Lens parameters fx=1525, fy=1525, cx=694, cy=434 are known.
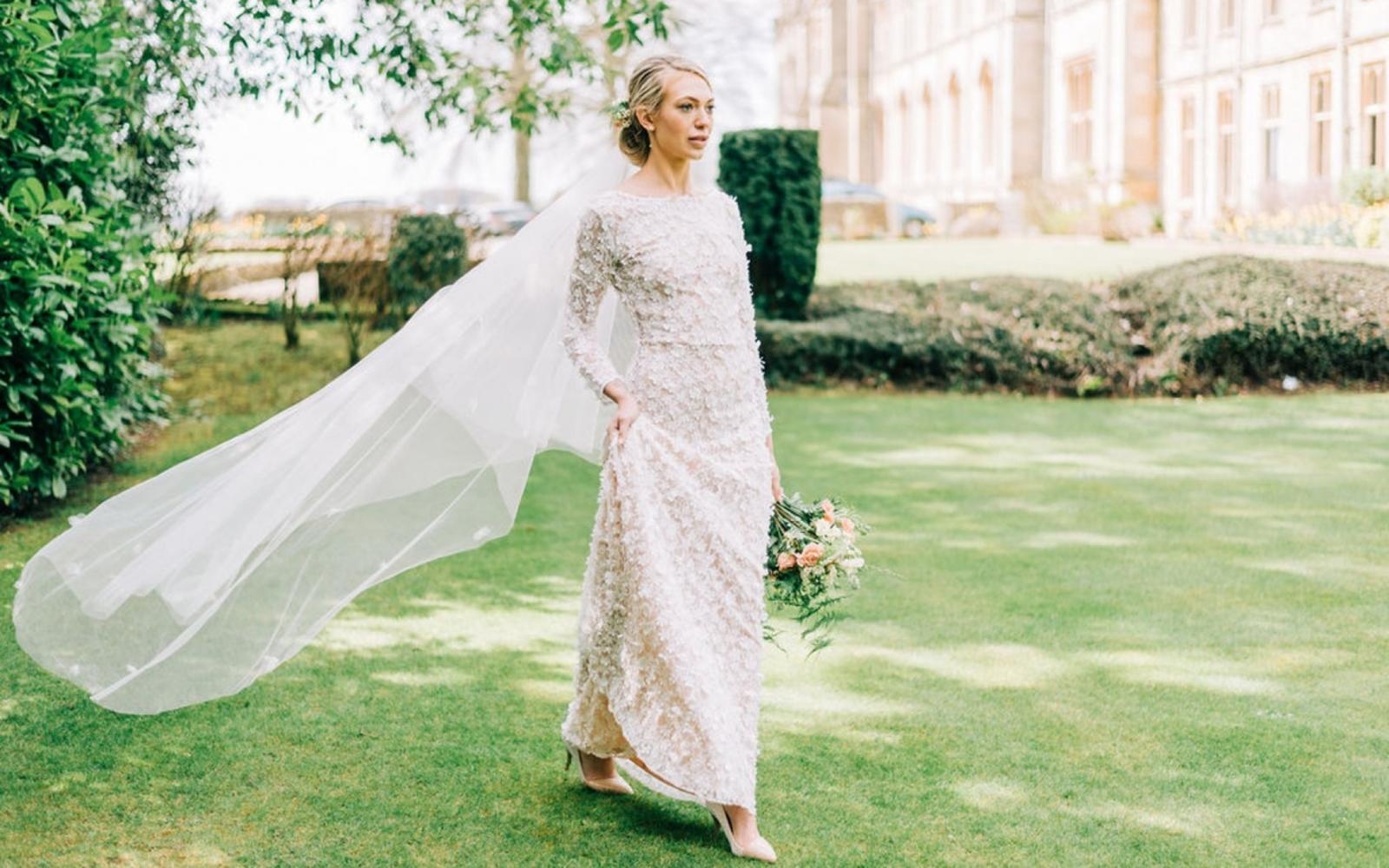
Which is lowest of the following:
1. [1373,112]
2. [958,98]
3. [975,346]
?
[975,346]

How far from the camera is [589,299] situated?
429 cm

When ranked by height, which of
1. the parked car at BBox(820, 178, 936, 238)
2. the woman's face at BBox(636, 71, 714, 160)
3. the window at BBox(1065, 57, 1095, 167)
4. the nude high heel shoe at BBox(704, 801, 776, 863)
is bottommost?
the nude high heel shoe at BBox(704, 801, 776, 863)

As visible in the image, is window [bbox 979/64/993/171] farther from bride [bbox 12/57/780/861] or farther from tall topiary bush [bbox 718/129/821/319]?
bride [bbox 12/57/780/861]

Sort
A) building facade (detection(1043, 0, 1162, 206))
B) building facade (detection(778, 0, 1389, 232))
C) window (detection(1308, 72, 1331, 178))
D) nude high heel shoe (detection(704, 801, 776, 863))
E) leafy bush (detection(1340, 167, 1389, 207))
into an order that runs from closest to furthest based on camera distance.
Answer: nude high heel shoe (detection(704, 801, 776, 863))
leafy bush (detection(1340, 167, 1389, 207))
building facade (detection(778, 0, 1389, 232))
window (detection(1308, 72, 1331, 178))
building facade (detection(1043, 0, 1162, 206))

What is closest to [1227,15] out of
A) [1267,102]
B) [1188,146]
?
[1267,102]

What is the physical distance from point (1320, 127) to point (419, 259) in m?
18.0

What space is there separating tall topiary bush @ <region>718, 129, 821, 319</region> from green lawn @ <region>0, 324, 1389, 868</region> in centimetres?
671

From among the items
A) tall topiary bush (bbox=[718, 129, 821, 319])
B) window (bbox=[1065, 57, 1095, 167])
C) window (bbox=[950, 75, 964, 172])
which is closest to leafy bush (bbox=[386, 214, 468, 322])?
tall topiary bush (bbox=[718, 129, 821, 319])

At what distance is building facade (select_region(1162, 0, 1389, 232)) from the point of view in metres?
25.0

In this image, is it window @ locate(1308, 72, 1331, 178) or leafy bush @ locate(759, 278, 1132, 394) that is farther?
window @ locate(1308, 72, 1331, 178)

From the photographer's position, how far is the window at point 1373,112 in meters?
24.8

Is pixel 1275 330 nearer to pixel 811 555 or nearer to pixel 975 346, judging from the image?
pixel 975 346

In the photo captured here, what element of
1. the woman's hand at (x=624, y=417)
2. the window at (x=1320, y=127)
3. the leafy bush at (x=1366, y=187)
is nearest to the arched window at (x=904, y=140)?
the window at (x=1320, y=127)

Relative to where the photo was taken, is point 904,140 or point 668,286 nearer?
point 668,286
